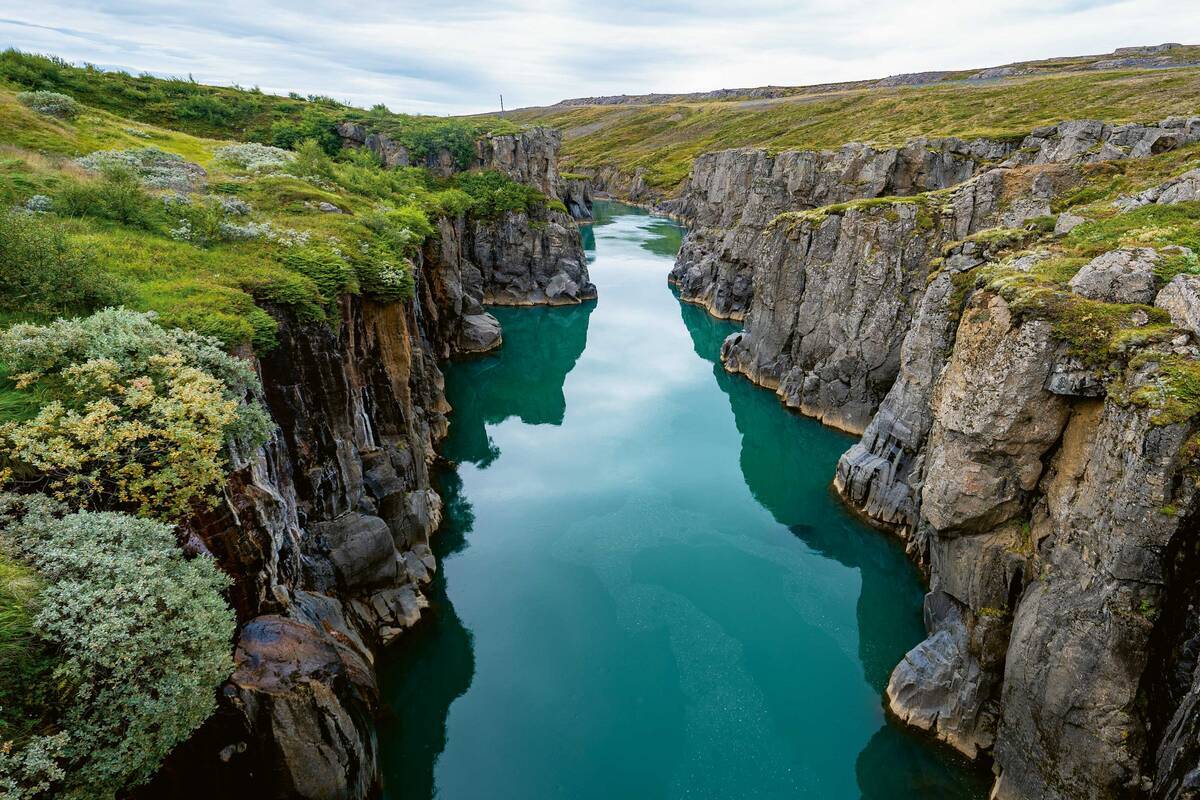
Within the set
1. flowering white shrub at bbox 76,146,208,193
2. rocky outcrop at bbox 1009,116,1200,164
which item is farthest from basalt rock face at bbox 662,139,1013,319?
flowering white shrub at bbox 76,146,208,193

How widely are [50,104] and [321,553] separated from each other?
30.6 m

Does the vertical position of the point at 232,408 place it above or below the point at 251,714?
above

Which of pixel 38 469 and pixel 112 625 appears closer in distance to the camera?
pixel 112 625

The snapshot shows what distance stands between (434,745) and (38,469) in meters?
12.4

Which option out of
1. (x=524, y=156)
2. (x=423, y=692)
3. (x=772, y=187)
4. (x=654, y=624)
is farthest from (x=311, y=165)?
(x=772, y=187)

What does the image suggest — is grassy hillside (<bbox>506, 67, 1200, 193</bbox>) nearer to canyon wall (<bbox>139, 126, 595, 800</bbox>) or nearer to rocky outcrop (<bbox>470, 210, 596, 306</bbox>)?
rocky outcrop (<bbox>470, 210, 596, 306</bbox>)

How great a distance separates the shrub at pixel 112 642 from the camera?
7.32 metres

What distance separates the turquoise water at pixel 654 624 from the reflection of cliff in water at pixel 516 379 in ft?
1.29

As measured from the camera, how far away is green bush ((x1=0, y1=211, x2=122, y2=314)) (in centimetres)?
1312

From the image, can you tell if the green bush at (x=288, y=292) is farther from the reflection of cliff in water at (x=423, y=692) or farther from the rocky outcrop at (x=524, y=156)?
the rocky outcrop at (x=524, y=156)

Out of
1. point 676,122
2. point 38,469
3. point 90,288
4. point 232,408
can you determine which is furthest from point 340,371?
point 676,122

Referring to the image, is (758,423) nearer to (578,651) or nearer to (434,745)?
(578,651)

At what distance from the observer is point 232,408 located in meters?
11.0

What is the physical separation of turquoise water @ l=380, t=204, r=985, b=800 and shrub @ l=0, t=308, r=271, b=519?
10.5 meters
